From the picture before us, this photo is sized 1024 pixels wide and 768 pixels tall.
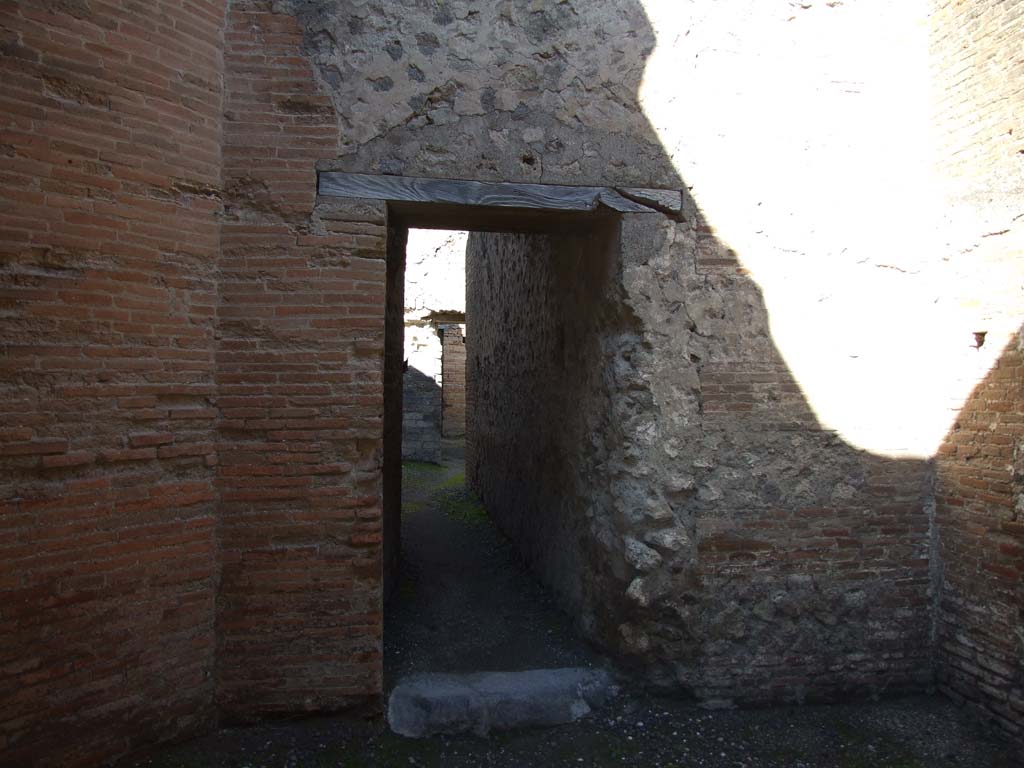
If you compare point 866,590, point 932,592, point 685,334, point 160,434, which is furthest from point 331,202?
point 932,592

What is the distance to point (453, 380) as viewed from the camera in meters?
14.9

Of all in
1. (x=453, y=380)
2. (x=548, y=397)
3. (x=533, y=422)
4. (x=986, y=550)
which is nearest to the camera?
(x=986, y=550)

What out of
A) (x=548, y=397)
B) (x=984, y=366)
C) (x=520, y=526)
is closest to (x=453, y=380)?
(x=520, y=526)

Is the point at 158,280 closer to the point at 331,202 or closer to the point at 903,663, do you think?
the point at 331,202

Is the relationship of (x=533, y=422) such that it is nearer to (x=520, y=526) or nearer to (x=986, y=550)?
(x=520, y=526)

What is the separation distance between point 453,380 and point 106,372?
11.7 metres

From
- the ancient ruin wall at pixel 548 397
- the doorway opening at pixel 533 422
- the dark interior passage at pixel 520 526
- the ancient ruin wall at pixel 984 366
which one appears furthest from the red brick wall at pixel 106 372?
the ancient ruin wall at pixel 984 366

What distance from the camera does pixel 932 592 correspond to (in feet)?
13.4

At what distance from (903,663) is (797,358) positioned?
1787 millimetres

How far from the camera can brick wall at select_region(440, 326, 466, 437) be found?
1422 centimetres

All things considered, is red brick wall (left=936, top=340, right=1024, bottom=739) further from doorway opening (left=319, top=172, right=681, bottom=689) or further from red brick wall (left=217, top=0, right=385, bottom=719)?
red brick wall (left=217, top=0, right=385, bottom=719)

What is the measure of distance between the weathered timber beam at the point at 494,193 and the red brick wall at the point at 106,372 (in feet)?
2.16

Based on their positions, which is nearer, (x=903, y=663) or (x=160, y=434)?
(x=160, y=434)

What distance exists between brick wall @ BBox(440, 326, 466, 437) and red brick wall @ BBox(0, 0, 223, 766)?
1039 centimetres
